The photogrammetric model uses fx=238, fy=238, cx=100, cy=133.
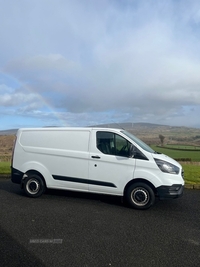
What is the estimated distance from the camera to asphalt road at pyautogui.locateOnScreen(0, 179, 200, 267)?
3414mm

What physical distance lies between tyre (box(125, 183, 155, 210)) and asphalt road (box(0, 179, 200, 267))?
17 cm

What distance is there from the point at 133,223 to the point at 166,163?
172 cm

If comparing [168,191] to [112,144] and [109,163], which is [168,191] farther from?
[112,144]

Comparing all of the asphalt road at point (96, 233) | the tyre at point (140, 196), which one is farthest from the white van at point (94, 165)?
the asphalt road at point (96, 233)

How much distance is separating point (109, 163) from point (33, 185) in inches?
89.7

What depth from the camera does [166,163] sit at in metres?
5.77

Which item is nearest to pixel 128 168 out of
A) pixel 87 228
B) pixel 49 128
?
pixel 87 228

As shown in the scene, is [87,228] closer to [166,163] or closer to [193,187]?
[166,163]

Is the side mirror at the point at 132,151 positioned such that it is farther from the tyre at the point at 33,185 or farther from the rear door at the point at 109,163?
the tyre at the point at 33,185

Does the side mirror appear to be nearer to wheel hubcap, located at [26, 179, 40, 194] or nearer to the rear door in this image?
the rear door

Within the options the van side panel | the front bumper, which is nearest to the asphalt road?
the front bumper

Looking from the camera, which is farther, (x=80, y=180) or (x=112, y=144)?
(x=80, y=180)

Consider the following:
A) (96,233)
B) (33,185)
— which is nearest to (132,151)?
(96,233)

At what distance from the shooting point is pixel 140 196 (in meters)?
5.79
